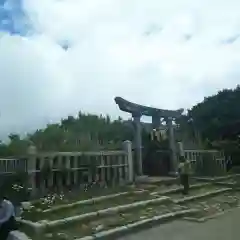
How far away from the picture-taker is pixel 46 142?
41.0 feet

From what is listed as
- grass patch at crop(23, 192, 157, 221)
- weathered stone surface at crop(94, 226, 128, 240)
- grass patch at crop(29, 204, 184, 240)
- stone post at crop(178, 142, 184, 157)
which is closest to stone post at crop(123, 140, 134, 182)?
grass patch at crop(23, 192, 157, 221)

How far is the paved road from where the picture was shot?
7020mm

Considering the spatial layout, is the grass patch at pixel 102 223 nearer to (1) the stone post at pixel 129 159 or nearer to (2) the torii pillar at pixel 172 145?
(1) the stone post at pixel 129 159

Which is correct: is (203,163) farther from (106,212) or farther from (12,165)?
(106,212)

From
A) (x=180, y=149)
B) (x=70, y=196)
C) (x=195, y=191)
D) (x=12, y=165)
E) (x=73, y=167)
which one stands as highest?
(x=180, y=149)

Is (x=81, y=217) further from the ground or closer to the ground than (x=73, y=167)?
closer to the ground

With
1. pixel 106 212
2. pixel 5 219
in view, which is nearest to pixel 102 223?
pixel 106 212

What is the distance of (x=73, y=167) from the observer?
477 inches

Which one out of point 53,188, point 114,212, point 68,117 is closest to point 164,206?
point 114,212

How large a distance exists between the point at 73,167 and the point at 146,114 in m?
5.24

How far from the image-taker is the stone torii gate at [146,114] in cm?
1498

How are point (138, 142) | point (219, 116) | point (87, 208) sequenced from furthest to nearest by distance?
1. point (219, 116)
2. point (138, 142)
3. point (87, 208)

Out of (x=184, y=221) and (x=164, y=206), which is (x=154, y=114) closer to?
(x=164, y=206)

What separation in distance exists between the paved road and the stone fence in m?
4.45
